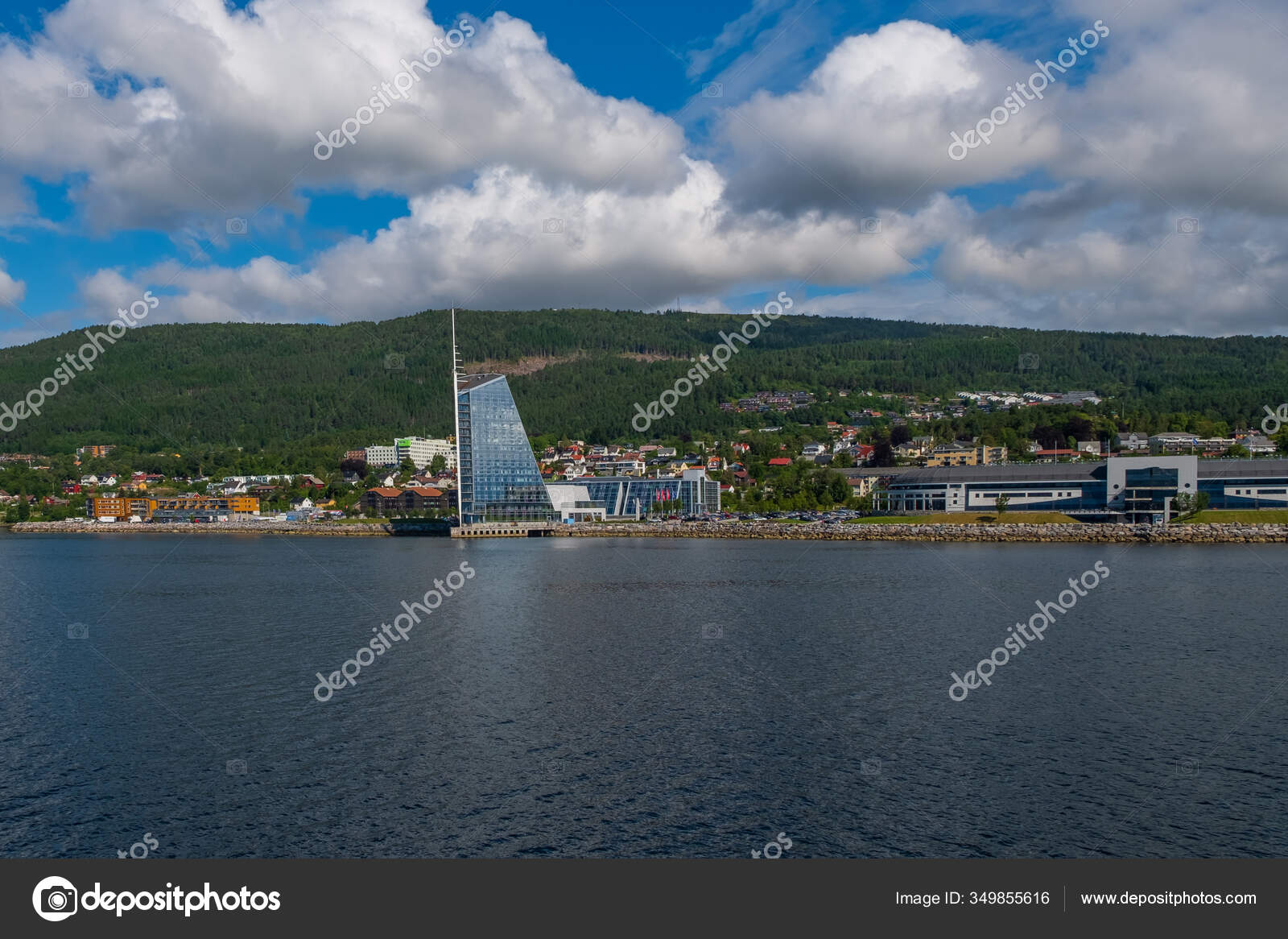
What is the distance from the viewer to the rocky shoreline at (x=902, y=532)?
2505 inches

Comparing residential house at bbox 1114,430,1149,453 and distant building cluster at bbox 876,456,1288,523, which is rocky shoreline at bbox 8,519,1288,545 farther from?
residential house at bbox 1114,430,1149,453

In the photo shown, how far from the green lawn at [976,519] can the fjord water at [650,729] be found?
40932mm

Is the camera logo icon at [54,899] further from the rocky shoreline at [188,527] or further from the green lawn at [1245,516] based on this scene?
the rocky shoreline at [188,527]

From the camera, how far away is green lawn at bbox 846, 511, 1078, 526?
7369 cm

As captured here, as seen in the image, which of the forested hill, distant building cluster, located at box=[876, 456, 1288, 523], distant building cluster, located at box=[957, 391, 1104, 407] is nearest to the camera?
distant building cluster, located at box=[876, 456, 1288, 523]

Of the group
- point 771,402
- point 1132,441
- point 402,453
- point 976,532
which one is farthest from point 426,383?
point 976,532

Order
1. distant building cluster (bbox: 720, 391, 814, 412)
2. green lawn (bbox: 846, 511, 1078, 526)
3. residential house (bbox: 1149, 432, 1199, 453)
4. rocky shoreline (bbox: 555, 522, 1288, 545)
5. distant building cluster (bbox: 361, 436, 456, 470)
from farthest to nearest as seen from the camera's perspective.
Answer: distant building cluster (bbox: 720, 391, 814, 412)
distant building cluster (bbox: 361, 436, 456, 470)
residential house (bbox: 1149, 432, 1199, 453)
green lawn (bbox: 846, 511, 1078, 526)
rocky shoreline (bbox: 555, 522, 1288, 545)

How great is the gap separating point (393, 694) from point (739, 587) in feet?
65.1

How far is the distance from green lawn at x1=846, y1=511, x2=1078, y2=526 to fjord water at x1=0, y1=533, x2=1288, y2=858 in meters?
40.9

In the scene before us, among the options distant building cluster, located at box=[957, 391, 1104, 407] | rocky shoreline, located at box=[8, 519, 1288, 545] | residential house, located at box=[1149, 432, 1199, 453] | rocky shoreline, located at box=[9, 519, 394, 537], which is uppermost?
distant building cluster, located at box=[957, 391, 1104, 407]

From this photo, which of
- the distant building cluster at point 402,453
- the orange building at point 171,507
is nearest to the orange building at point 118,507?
the orange building at point 171,507

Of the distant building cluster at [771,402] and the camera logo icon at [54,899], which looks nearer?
the camera logo icon at [54,899]

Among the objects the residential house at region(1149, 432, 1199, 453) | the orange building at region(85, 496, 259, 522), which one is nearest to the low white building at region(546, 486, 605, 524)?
the orange building at region(85, 496, 259, 522)

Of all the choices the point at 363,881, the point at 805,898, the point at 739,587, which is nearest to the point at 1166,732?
the point at 805,898
